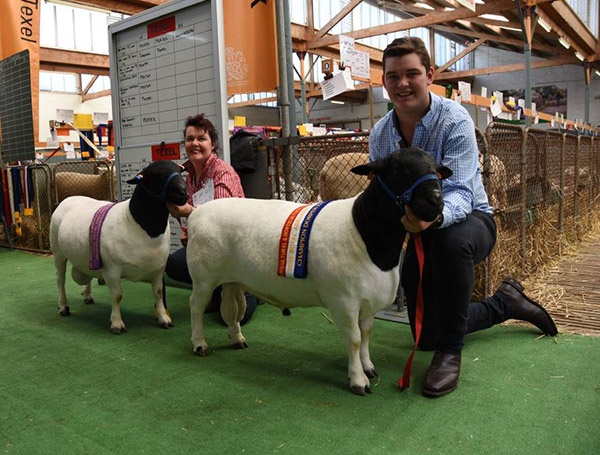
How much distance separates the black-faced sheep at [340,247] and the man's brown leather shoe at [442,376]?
257 millimetres

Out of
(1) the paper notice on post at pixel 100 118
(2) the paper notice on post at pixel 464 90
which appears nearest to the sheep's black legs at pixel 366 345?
(2) the paper notice on post at pixel 464 90

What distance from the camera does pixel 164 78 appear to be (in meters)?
3.80

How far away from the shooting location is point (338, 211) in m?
2.10

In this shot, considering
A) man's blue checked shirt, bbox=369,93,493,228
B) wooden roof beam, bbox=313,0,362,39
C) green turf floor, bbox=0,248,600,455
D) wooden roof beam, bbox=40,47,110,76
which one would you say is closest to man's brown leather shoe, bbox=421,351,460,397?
green turf floor, bbox=0,248,600,455

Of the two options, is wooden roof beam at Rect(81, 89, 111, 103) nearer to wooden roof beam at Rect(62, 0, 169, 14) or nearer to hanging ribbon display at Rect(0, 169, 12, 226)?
wooden roof beam at Rect(62, 0, 169, 14)

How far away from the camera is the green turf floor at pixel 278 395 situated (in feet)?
5.52

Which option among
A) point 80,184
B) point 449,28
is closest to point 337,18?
point 449,28

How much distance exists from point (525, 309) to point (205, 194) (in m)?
1.90

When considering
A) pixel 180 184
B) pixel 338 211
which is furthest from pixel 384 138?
pixel 180 184

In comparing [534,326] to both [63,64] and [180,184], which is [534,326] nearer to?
[180,184]

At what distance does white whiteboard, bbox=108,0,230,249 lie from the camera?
11.2 feet

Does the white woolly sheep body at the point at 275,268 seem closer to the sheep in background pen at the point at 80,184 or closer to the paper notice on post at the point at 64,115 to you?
the sheep in background pen at the point at 80,184

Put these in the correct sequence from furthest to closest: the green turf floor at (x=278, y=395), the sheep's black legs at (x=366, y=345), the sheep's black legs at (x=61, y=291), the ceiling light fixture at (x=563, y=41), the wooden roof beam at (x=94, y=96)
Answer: the wooden roof beam at (x=94, y=96)
the ceiling light fixture at (x=563, y=41)
the sheep's black legs at (x=61, y=291)
the sheep's black legs at (x=366, y=345)
the green turf floor at (x=278, y=395)

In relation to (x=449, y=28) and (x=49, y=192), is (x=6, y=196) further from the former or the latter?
(x=449, y=28)
